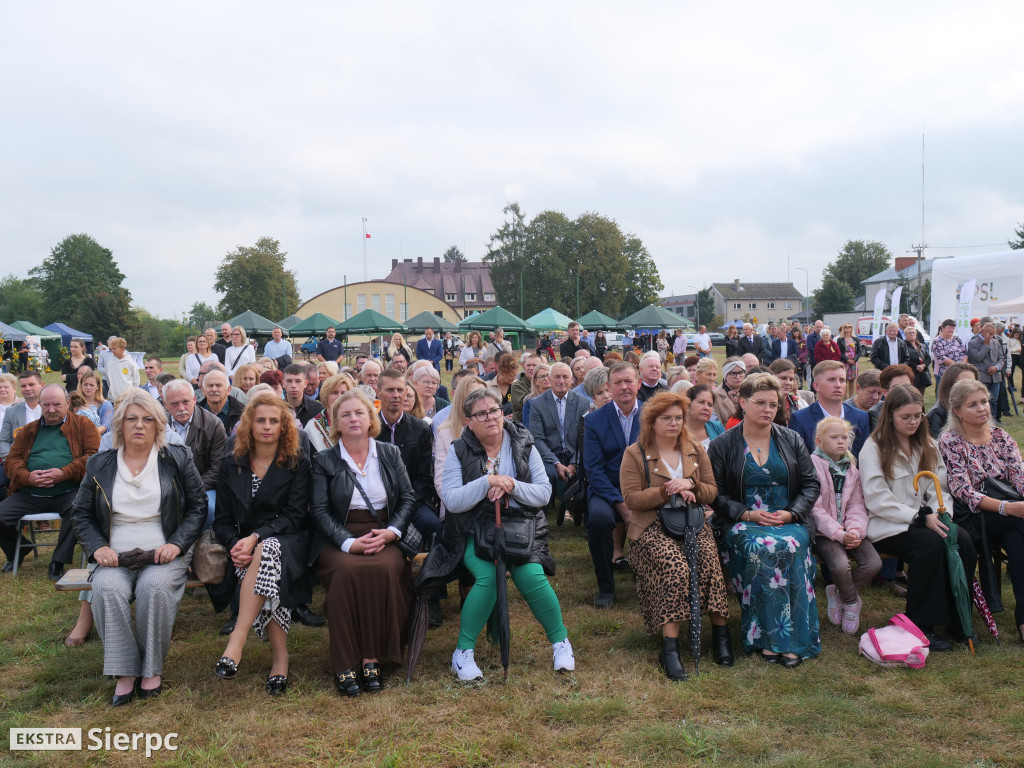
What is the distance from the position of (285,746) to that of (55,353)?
43.9m

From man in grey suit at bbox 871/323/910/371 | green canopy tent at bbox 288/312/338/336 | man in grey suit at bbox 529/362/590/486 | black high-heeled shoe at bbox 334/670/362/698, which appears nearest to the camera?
black high-heeled shoe at bbox 334/670/362/698

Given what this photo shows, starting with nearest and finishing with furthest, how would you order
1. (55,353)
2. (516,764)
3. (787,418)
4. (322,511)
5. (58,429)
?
(516,764) → (322,511) → (787,418) → (58,429) → (55,353)


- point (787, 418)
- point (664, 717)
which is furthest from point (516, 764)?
point (787, 418)

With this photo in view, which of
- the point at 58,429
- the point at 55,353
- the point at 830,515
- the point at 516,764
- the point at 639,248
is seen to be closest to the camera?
the point at 516,764

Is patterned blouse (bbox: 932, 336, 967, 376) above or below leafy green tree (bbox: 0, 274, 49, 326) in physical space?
below

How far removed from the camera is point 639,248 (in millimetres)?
68688

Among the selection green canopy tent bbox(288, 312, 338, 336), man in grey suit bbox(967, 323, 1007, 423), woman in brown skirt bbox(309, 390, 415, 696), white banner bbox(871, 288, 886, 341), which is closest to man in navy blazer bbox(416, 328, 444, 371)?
man in grey suit bbox(967, 323, 1007, 423)

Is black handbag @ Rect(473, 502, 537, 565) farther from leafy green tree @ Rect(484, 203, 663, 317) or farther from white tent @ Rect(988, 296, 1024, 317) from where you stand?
leafy green tree @ Rect(484, 203, 663, 317)

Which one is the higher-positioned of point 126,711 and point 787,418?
point 787,418

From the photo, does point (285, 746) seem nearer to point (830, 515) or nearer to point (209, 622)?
point (209, 622)

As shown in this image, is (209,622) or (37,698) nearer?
(37,698)

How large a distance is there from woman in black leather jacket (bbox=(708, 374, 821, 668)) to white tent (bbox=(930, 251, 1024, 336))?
59.5 feet

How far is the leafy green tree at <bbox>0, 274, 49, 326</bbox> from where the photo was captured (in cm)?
7369

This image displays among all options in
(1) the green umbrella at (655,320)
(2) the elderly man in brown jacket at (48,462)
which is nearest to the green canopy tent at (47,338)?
(1) the green umbrella at (655,320)
